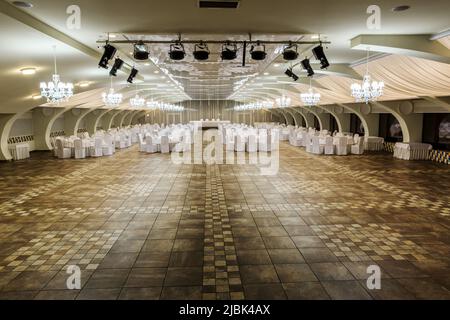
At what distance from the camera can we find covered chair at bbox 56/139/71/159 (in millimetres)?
15172

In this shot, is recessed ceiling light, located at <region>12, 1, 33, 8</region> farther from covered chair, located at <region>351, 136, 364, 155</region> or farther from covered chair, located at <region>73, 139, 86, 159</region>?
covered chair, located at <region>351, 136, 364, 155</region>

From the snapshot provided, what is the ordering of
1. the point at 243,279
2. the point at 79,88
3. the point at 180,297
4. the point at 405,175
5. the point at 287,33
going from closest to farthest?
the point at 180,297 → the point at 243,279 → the point at 287,33 → the point at 405,175 → the point at 79,88

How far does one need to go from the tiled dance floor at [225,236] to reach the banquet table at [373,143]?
771cm

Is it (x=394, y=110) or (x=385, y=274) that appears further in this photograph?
(x=394, y=110)

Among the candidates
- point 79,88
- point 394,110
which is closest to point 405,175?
→ point 394,110

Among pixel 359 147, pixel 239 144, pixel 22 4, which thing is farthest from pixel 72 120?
pixel 22 4

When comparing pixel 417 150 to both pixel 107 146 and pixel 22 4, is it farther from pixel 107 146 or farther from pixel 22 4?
pixel 22 4

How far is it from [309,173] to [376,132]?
10.00 metres

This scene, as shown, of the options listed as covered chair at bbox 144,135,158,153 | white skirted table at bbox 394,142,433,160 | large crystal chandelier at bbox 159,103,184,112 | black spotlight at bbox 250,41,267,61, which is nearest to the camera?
black spotlight at bbox 250,41,267,61

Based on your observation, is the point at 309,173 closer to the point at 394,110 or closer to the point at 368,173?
the point at 368,173

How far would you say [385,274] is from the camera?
432 centimetres

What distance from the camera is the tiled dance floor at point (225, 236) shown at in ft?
13.3

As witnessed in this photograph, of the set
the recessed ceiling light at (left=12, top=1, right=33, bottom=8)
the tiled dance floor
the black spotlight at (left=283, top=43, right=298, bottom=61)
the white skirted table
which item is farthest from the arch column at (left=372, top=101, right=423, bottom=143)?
the recessed ceiling light at (left=12, top=1, right=33, bottom=8)

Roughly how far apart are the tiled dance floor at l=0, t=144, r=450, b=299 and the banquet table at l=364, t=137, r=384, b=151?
7.71 m
